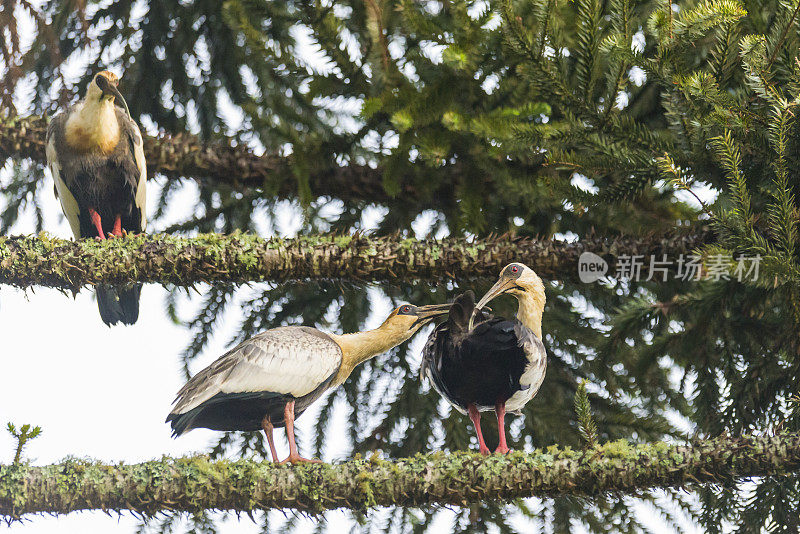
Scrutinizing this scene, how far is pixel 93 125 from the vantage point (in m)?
2.35

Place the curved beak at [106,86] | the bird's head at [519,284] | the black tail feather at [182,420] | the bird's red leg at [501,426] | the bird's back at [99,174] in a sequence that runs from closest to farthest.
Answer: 1. the black tail feather at [182,420]
2. the bird's red leg at [501,426]
3. the bird's head at [519,284]
4. the curved beak at [106,86]
5. the bird's back at [99,174]

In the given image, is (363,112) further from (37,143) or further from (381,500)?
(37,143)

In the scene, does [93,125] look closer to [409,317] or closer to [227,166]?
[227,166]

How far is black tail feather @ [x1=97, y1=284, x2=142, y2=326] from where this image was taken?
2.32 m

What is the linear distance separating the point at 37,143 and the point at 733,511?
238cm

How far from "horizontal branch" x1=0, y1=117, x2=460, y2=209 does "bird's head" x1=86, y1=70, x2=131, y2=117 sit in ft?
1.24

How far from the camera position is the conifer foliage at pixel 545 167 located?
1.80m

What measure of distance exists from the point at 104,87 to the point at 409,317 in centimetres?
110

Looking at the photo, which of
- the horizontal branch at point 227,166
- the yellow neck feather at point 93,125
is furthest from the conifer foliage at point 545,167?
the yellow neck feather at point 93,125

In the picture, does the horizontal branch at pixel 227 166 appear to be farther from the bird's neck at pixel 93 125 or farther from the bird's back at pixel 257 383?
the bird's back at pixel 257 383

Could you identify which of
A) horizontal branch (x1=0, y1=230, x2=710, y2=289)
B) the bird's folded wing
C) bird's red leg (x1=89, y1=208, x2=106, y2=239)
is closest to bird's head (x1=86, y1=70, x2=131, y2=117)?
bird's red leg (x1=89, y1=208, x2=106, y2=239)

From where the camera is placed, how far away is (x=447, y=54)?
1902 mm

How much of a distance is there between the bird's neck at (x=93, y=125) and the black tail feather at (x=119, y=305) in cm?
42

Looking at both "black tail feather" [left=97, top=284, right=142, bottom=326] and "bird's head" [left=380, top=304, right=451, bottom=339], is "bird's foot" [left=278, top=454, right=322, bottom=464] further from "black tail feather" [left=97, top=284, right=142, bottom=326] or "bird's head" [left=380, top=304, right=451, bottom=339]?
"black tail feather" [left=97, top=284, right=142, bottom=326]
